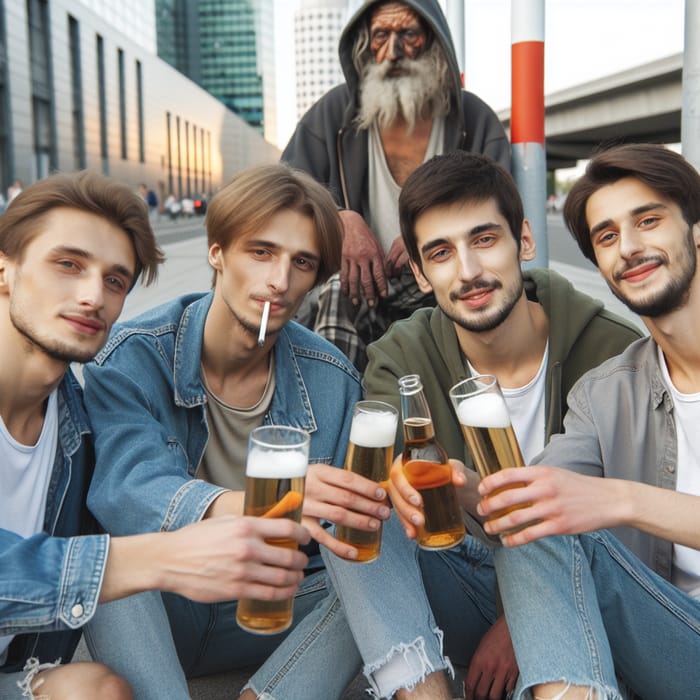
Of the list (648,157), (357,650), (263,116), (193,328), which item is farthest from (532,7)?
(263,116)

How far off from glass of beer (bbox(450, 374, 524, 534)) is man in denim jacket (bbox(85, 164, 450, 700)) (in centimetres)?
25

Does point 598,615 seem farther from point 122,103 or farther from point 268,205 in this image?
point 122,103

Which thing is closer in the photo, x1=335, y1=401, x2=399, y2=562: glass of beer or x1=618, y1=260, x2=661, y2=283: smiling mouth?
x1=335, y1=401, x2=399, y2=562: glass of beer

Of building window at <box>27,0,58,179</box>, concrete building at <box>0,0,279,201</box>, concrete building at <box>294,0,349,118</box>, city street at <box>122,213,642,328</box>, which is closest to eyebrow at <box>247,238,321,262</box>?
city street at <box>122,213,642,328</box>

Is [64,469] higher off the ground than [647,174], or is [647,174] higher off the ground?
[647,174]

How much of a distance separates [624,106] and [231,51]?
258 feet

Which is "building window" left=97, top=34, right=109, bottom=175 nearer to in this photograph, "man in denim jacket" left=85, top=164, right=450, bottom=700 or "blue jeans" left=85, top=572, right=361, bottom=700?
"man in denim jacket" left=85, top=164, right=450, bottom=700

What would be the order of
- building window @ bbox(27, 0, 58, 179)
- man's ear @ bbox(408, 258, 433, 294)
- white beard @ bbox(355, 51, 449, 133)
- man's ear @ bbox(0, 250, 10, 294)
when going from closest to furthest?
man's ear @ bbox(0, 250, 10, 294) < man's ear @ bbox(408, 258, 433, 294) < white beard @ bbox(355, 51, 449, 133) < building window @ bbox(27, 0, 58, 179)

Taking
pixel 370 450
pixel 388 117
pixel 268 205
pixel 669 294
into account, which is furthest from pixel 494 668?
pixel 388 117

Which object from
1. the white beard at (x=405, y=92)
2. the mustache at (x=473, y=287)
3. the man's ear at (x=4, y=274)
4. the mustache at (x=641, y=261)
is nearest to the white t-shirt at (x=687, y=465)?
the mustache at (x=641, y=261)

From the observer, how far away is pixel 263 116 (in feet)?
338

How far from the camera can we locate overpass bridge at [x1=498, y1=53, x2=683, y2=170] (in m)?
25.5

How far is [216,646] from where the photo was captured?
2225 mm

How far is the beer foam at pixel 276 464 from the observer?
145 cm
